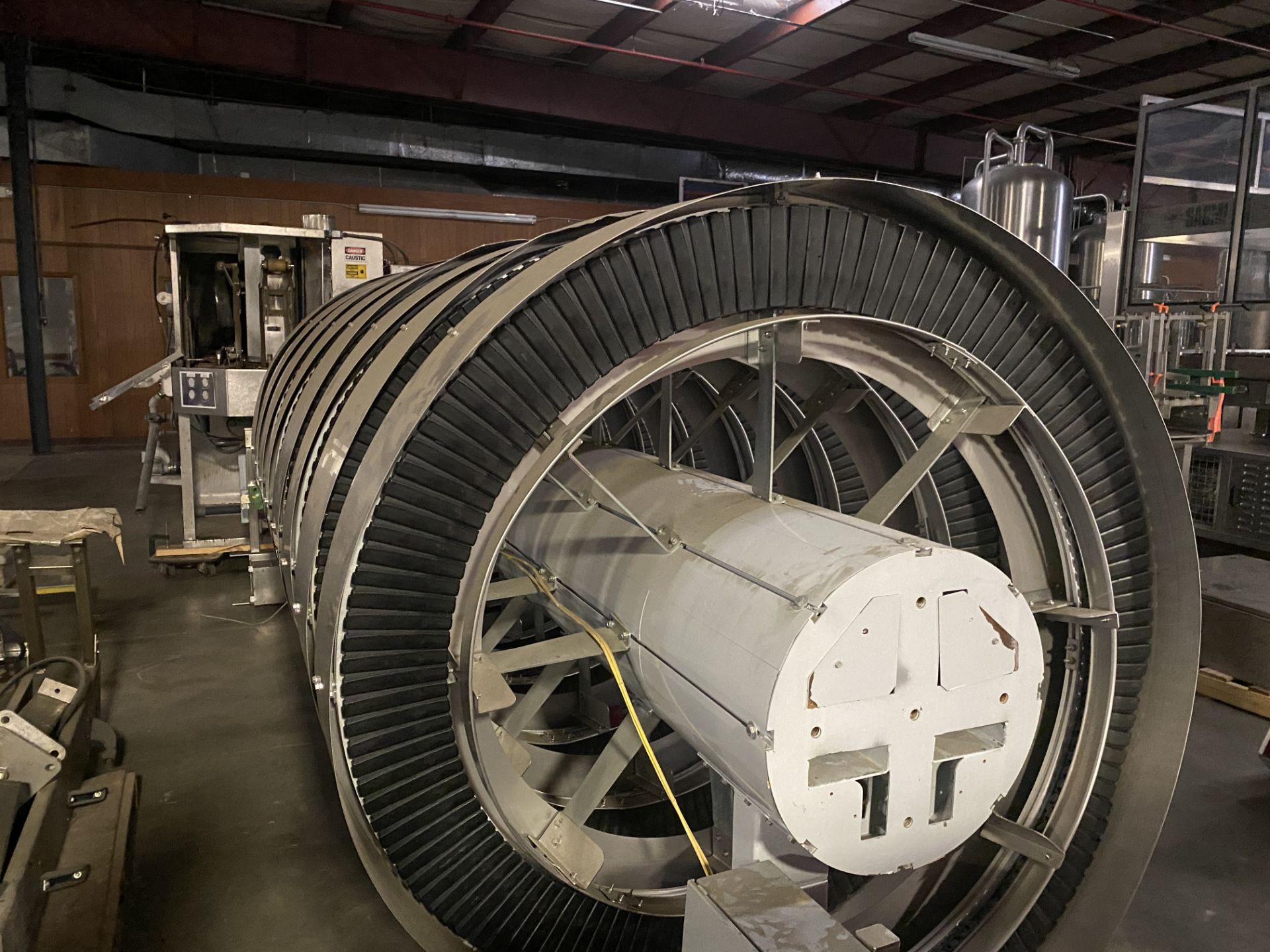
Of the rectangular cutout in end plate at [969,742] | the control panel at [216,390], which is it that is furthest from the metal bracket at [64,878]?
the control panel at [216,390]

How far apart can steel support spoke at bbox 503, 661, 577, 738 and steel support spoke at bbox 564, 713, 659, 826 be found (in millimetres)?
162

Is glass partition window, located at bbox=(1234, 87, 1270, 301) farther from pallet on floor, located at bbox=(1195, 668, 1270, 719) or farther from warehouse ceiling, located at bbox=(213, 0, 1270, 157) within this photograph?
pallet on floor, located at bbox=(1195, 668, 1270, 719)

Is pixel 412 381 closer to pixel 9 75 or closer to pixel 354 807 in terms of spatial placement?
pixel 354 807

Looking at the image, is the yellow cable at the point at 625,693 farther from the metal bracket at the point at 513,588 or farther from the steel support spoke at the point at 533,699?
the steel support spoke at the point at 533,699

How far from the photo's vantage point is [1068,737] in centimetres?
147

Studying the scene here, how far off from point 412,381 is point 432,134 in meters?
→ 6.28

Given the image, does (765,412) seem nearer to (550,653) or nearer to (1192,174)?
(550,653)

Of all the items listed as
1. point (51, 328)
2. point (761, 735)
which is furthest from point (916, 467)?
point (51, 328)

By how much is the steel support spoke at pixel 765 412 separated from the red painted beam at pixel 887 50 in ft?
15.6

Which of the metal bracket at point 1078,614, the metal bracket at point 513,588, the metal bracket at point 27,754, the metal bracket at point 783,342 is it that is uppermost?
the metal bracket at point 783,342

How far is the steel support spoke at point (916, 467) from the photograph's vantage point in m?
A: 1.28

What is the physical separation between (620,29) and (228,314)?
3054 mm

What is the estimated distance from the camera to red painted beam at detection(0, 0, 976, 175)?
16.7ft

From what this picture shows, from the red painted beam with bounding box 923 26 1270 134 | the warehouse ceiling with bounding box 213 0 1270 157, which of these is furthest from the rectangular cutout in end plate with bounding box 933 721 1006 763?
the red painted beam with bounding box 923 26 1270 134
